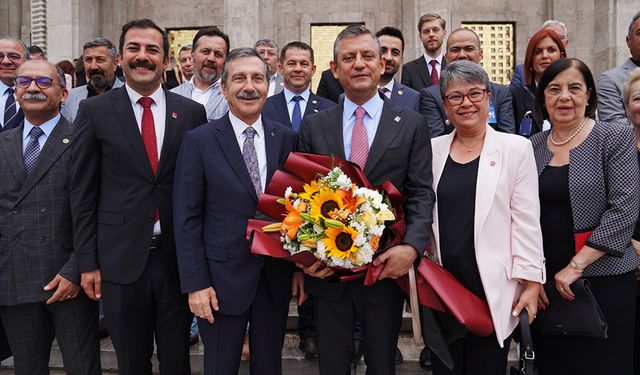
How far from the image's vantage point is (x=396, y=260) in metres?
2.91

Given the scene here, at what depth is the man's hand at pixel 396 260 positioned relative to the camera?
9.54 feet

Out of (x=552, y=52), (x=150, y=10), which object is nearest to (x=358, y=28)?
(x=552, y=52)

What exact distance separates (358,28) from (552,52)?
2.44 metres

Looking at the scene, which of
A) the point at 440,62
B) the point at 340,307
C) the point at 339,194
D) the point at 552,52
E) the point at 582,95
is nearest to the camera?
the point at 339,194

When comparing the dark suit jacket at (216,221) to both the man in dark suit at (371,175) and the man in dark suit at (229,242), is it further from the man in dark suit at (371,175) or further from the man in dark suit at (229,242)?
the man in dark suit at (371,175)

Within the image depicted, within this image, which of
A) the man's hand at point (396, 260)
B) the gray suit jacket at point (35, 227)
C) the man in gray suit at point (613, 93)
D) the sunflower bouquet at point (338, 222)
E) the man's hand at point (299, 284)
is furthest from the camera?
the man in gray suit at point (613, 93)

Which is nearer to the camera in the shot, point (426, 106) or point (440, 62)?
point (426, 106)

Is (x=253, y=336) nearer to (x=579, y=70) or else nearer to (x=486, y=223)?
(x=486, y=223)

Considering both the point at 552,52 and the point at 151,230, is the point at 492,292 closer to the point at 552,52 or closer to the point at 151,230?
the point at 151,230

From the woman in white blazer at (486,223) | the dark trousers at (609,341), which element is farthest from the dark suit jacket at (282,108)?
the dark trousers at (609,341)

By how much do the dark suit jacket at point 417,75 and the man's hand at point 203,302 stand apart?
396 cm

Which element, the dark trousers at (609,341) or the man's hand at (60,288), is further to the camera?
the man's hand at (60,288)

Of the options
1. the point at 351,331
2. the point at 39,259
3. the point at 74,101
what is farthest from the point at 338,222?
the point at 74,101

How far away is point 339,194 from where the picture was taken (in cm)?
273
